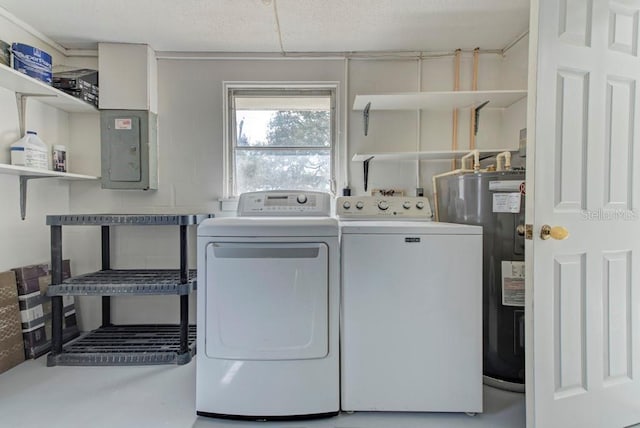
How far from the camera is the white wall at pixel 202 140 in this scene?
2.52 metres

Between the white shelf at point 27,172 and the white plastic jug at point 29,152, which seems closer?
the white shelf at point 27,172

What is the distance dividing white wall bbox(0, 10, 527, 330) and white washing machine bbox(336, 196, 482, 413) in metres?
1.09

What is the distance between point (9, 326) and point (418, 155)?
288 cm

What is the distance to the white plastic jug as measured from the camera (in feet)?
6.43

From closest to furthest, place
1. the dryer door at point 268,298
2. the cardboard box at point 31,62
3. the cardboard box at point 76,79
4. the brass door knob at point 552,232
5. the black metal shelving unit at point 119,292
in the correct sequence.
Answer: the brass door knob at point 552,232
the dryer door at point 268,298
the cardboard box at point 31,62
the black metal shelving unit at point 119,292
the cardboard box at point 76,79

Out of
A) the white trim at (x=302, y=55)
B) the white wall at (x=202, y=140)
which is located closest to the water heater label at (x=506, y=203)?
the white wall at (x=202, y=140)

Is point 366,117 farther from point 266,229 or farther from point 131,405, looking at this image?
point 131,405

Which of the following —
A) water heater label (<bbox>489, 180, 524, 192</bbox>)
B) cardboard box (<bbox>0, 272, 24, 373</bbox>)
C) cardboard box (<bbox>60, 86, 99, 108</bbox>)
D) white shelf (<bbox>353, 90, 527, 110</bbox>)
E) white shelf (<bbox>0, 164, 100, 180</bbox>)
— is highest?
cardboard box (<bbox>60, 86, 99, 108</bbox>)

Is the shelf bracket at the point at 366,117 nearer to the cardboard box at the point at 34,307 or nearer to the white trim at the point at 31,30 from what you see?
the white trim at the point at 31,30

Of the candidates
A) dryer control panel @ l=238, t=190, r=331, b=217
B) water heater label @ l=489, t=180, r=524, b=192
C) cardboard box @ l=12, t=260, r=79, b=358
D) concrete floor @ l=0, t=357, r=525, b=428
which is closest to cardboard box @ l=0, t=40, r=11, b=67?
cardboard box @ l=12, t=260, r=79, b=358

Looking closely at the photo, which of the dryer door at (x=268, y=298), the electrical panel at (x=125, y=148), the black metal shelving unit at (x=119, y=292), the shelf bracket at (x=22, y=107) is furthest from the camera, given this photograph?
the electrical panel at (x=125, y=148)

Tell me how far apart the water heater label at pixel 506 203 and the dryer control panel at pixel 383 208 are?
48 centimetres

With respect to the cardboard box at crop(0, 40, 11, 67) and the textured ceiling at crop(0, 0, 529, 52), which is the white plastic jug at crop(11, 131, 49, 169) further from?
the textured ceiling at crop(0, 0, 529, 52)

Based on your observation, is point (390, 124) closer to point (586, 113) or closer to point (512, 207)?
point (512, 207)
